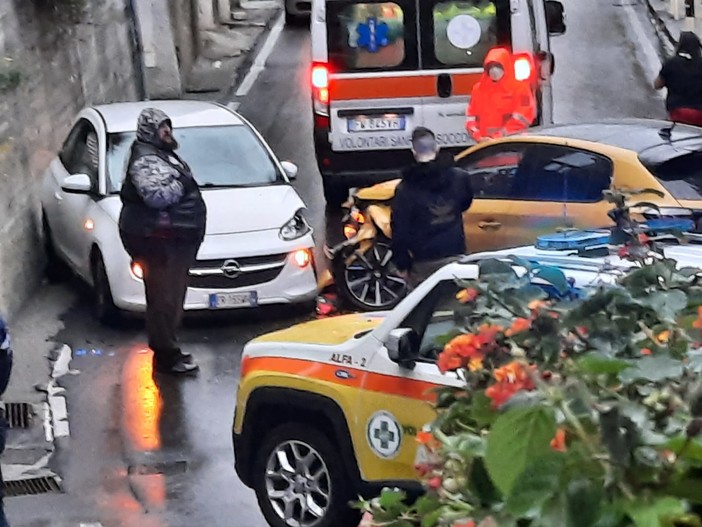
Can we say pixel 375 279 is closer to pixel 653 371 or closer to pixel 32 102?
pixel 32 102

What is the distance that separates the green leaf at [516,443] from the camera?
276 cm

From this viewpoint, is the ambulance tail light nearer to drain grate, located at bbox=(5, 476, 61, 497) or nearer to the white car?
the white car

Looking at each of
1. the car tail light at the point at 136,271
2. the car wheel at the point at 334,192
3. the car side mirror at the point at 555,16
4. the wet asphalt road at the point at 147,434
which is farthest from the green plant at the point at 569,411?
the car side mirror at the point at 555,16

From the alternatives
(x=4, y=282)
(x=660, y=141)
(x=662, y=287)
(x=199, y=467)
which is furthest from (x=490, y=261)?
(x=4, y=282)

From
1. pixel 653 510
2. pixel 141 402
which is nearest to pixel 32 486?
pixel 141 402

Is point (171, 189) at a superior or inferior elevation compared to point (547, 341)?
inferior

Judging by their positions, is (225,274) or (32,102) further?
(32,102)

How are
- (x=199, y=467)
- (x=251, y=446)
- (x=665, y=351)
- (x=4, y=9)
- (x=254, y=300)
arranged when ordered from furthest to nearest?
(x=4, y=9), (x=254, y=300), (x=199, y=467), (x=251, y=446), (x=665, y=351)

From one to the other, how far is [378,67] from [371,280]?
309 cm

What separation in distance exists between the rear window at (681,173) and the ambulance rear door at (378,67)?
4.66m

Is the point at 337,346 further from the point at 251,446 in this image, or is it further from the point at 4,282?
the point at 4,282

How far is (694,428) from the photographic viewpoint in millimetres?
2758

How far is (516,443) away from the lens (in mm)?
2793

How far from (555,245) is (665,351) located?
335cm
